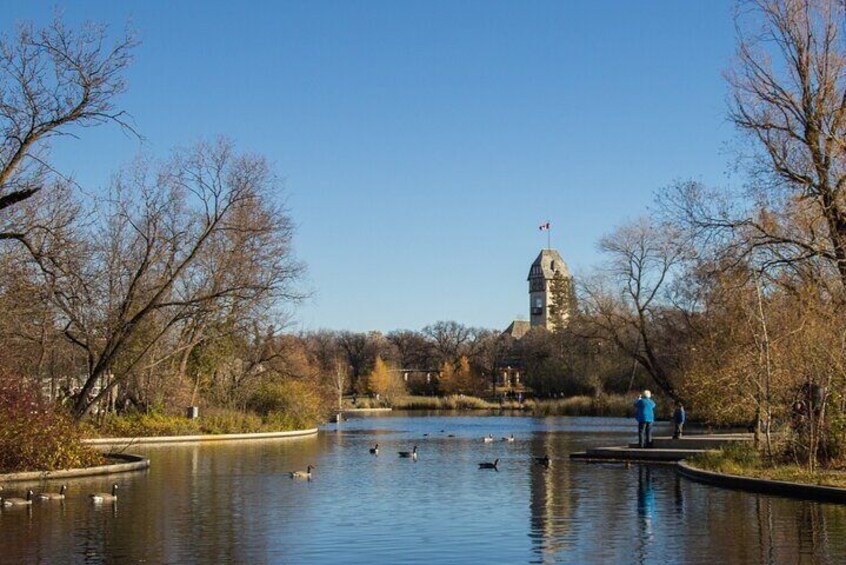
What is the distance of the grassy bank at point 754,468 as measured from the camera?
62.0 feet

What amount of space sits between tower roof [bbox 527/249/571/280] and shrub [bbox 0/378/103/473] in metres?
156

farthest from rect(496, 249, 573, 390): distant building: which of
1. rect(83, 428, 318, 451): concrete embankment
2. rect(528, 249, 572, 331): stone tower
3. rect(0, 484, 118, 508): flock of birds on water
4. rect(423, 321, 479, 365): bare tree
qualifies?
rect(0, 484, 118, 508): flock of birds on water

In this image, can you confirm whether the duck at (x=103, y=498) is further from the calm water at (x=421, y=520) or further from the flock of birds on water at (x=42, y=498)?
the calm water at (x=421, y=520)

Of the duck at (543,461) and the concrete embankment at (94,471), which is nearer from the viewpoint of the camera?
the concrete embankment at (94,471)

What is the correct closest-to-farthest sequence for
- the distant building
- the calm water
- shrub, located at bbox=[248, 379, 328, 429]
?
Answer: 1. the calm water
2. shrub, located at bbox=[248, 379, 328, 429]
3. the distant building

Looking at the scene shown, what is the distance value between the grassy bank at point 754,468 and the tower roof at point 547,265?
15244cm

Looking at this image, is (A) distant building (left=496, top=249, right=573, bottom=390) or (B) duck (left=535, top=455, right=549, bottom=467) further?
(A) distant building (left=496, top=249, right=573, bottom=390)

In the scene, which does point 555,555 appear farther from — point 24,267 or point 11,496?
point 24,267

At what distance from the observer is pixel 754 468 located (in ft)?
71.1

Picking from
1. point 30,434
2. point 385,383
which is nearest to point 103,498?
point 30,434

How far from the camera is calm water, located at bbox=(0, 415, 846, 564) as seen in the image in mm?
12641

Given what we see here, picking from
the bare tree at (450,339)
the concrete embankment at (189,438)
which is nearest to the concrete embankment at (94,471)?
the concrete embankment at (189,438)

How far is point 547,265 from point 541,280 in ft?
12.5

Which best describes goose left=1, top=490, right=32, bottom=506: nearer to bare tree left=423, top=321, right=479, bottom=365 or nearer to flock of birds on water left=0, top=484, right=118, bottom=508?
flock of birds on water left=0, top=484, right=118, bottom=508
